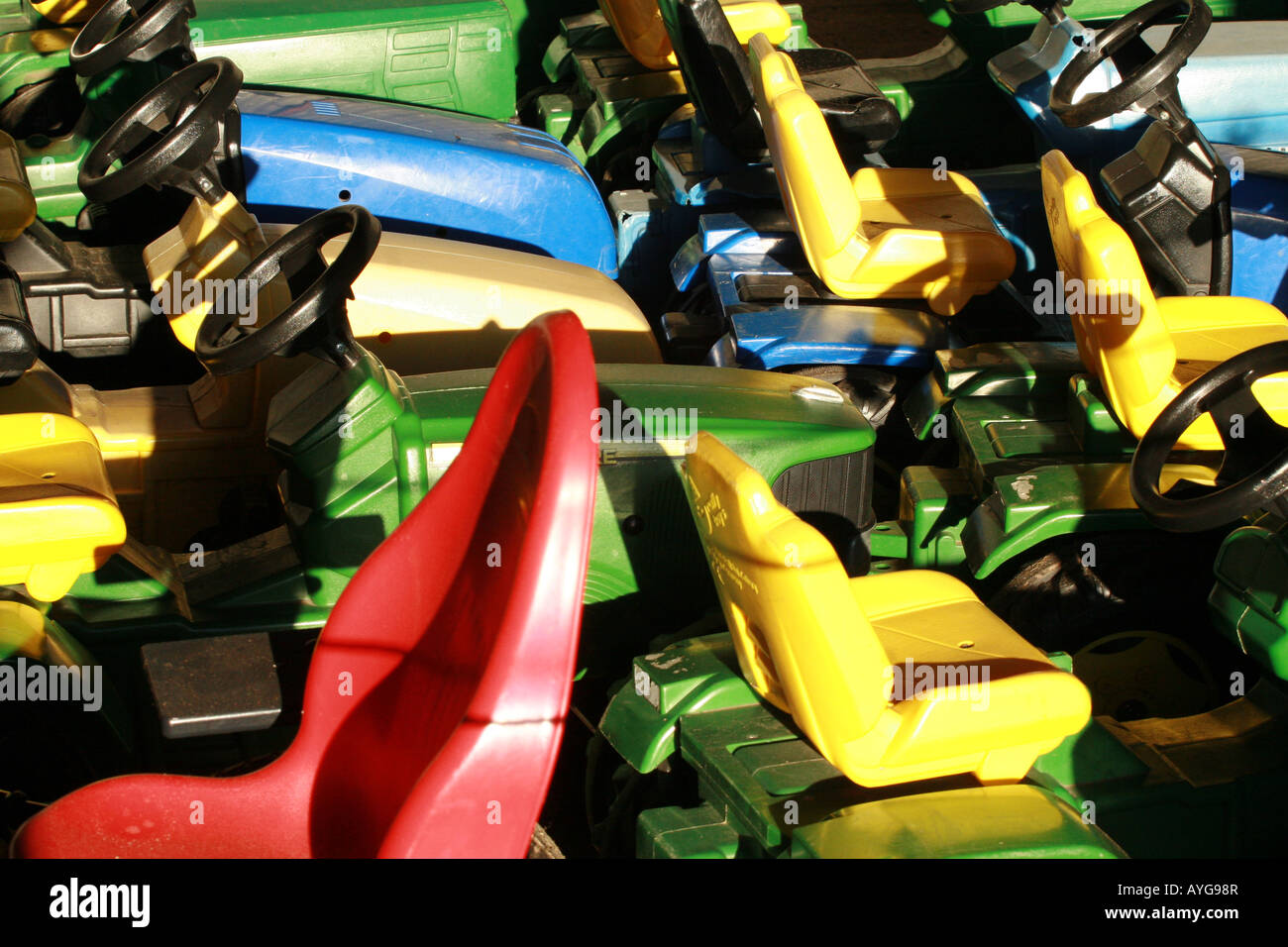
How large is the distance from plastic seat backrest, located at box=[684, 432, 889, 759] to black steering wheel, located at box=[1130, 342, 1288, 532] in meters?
0.55

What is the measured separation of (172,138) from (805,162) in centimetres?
121

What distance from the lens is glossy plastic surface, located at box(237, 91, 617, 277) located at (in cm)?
303

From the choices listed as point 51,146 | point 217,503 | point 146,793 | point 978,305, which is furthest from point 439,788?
point 51,146

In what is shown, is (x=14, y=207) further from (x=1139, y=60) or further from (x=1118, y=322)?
(x=1139, y=60)

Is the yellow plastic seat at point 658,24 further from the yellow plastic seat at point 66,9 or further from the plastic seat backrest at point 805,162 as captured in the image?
the yellow plastic seat at point 66,9

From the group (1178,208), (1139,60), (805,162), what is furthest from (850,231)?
(1139,60)

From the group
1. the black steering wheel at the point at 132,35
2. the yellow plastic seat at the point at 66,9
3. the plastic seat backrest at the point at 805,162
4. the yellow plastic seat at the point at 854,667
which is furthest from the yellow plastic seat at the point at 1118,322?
the yellow plastic seat at the point at 66,9

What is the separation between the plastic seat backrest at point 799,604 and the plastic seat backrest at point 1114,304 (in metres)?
0.85

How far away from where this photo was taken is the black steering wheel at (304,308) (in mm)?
1949

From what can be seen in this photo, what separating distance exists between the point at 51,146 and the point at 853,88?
6.88 feet

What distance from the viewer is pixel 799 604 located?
4.83 ft
